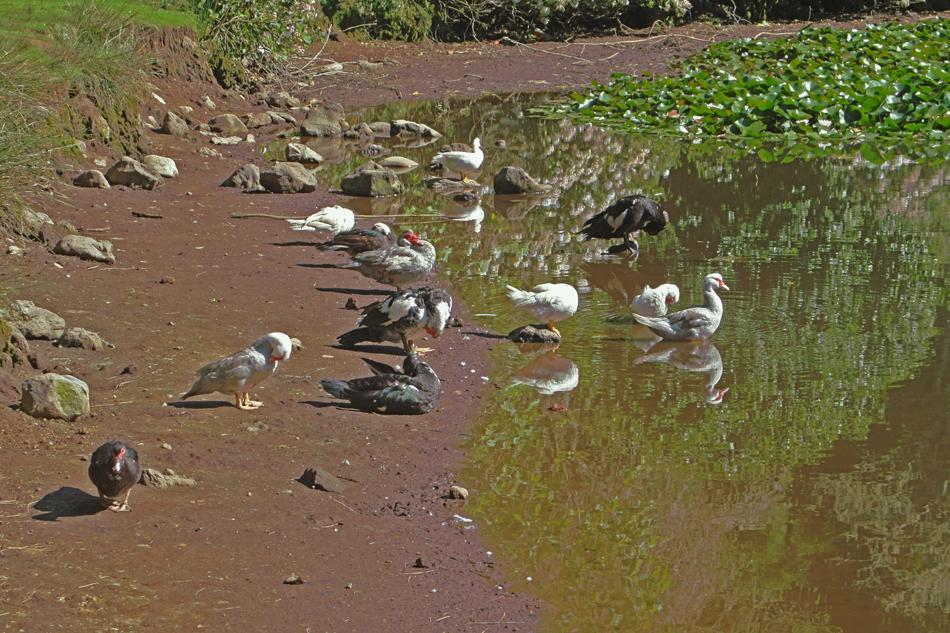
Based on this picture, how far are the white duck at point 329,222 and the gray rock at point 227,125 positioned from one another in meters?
5.49

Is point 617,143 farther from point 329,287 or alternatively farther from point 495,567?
point 495,567

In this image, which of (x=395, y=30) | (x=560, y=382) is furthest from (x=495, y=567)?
(x=395, y=30)

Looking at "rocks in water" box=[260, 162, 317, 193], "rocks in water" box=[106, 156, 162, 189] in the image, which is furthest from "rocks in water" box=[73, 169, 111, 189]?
"rocks in water" box=[260, 162, 317, 193]

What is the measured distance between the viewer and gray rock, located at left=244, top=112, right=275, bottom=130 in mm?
18219

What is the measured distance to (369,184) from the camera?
14.6m

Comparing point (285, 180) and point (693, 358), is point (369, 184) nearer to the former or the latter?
point (285, 180)

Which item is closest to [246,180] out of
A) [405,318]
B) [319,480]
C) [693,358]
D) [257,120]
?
[257,120]

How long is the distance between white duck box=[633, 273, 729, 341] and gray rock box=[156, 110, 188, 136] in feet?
28.0

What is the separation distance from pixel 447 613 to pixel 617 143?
13.2 meters

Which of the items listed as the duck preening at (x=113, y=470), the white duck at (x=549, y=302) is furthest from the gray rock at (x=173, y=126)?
the duck preening at (x=113, y=470)

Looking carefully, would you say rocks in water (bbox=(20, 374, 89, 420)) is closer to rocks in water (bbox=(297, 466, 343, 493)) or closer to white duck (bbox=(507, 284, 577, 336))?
rocks in water (bbox=(297, 466, 343, 493))

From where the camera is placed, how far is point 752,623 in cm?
570

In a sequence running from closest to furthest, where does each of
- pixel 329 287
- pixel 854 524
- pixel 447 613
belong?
pixel 447 613, pixel 854 524, pixel 329 287

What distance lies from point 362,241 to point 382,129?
8.03 meters
